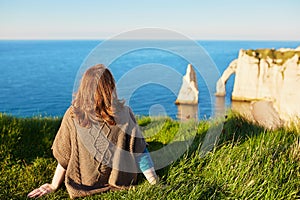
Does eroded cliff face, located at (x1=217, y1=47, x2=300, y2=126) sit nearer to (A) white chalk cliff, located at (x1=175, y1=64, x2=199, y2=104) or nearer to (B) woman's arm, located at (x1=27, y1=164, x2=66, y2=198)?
(A) white chalk cliff, located at (x1=175, y1=64, x2=199, y2=104)

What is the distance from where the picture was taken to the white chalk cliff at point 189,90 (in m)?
42.3

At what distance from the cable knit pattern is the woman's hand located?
0.96ft

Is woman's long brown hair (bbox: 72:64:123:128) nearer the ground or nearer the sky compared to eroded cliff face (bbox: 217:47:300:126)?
nearer the sky

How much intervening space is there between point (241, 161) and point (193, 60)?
115cm

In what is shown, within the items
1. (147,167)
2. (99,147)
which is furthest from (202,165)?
(99,147)

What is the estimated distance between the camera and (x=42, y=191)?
3389 mm

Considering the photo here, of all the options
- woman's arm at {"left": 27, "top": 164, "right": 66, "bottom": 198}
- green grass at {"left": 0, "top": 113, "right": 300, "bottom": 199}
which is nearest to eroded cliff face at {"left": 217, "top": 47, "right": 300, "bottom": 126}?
green grass at {"left": 0, "top": 113, "right": 300, "bottom": 199}

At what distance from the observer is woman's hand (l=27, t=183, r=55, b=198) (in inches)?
131

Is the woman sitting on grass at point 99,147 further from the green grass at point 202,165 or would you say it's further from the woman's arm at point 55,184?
the green grass at point 202,165

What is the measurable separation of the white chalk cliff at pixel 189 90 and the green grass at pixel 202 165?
36.7 metres

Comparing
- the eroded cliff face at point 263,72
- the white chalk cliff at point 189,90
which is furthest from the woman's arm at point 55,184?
the white chalk cliff at point 189,90

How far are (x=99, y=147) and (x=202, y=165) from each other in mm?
1112

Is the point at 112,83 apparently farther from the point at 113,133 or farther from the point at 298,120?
the point at 298,120

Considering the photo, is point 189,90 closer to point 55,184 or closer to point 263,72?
point 263,72
